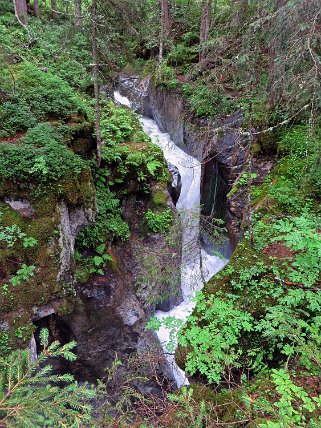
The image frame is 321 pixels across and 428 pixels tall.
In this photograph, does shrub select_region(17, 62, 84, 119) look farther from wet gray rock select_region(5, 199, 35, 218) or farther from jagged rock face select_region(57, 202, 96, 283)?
jagged rock face select_region(57, 202, 96, 283)

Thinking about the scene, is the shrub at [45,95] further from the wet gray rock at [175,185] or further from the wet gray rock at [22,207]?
the wet gray rock at [175,185]

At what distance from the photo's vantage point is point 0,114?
8.02 meters

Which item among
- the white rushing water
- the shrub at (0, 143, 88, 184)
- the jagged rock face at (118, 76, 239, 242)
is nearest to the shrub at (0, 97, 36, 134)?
the shrub at (0, 143, 88, 184)

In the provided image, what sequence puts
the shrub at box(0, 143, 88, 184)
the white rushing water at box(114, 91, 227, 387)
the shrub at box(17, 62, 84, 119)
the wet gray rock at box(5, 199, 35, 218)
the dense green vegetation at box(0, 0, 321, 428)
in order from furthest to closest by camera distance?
the white rushing water at box(114, 91, 227, 387) < the shrub at box(17, 62, 84, 119) < the wet gray rock at box(5, 199, 35, 218) < the shrub at box(0, 143, 88, 184) < the dense green vegetation at box(0, 0, 321, 428)

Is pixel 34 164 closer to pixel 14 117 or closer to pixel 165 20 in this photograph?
pixel 14 117

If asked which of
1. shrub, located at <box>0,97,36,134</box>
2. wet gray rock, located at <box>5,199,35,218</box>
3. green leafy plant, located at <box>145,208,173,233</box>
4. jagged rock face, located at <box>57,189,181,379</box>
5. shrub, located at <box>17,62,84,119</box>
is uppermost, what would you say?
shrub, located at <box>17,62,84,119</box>

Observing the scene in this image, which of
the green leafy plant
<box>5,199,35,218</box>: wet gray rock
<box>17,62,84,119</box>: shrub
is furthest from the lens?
the green leafy plant

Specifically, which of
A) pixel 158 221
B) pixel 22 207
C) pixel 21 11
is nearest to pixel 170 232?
pixel 158 221

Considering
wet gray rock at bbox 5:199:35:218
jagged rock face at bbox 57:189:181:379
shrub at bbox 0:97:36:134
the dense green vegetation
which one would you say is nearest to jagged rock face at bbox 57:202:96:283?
the dense green vegetation

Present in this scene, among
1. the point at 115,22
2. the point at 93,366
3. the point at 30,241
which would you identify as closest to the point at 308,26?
the point at 115,22

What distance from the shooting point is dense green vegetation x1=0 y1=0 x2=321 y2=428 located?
11.7 feet

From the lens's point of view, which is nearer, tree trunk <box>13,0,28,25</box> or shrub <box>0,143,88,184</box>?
shrub <box>0,143,88,184</box>

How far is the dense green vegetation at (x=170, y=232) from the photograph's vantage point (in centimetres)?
356

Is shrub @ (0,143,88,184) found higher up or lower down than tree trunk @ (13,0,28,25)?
lower down
